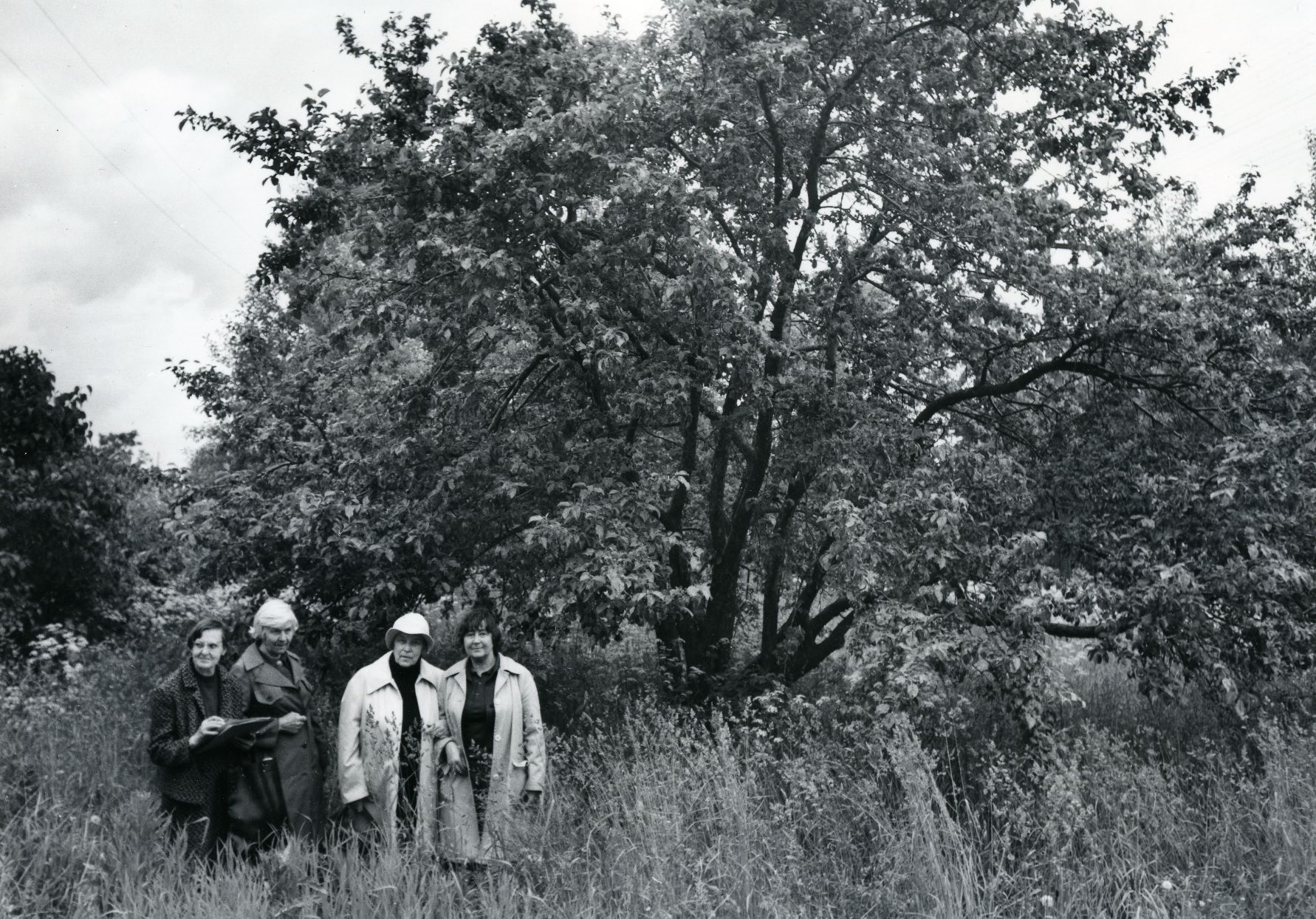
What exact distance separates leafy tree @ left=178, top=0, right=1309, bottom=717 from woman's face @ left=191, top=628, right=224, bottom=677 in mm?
2025

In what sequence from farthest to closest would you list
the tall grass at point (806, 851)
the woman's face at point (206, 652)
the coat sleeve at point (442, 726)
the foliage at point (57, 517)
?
the foliage at point (57, 517)
the coat sleeve at point (442, 726)
the woman's face at point (206, 652)
the tall grass at point (806, 851)

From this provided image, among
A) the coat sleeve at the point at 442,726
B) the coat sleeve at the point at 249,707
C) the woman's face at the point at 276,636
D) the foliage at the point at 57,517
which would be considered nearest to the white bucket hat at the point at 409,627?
the coat sleeve at the point at 442,726

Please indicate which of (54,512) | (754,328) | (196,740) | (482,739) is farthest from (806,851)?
(54,512)

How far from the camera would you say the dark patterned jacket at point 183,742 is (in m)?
4.26

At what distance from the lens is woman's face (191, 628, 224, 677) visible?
434 centimetres

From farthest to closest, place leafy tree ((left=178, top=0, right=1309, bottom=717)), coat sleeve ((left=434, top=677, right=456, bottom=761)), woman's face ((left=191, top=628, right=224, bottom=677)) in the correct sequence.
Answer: leafy tree ((left=178, top=0, right=1309, bottom=717)) < coat sleeve ((left=434, top=677, right=456, bottom=761)) < woman's face ((left=191, top=628, right=224, bottom=677))

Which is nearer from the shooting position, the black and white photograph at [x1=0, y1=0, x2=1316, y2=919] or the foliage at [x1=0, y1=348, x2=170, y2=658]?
the black and white photograph at [x1=0, y1=0, x2=1316, y2=919]

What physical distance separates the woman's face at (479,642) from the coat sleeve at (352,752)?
0.52 m

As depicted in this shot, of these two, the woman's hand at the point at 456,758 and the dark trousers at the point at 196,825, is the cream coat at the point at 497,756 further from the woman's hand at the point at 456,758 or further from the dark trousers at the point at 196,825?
the dark trousers at the point at 196,825

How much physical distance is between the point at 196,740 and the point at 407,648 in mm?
948

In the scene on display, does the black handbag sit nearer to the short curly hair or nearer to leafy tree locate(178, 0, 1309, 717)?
the short curly hair

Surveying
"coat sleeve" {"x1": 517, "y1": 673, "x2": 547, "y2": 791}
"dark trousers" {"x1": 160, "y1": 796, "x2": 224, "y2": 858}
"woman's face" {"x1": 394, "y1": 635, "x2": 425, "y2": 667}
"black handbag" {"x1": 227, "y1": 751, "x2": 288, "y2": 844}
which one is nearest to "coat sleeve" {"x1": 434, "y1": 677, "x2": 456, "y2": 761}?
"woman's face" {"x1": 394, "y1": 635, "x2": 425, "y2": 667}

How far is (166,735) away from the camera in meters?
4.30

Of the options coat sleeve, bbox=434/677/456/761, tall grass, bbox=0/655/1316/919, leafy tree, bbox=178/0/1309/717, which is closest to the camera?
tall grass, bbox=0/655/1316/919
